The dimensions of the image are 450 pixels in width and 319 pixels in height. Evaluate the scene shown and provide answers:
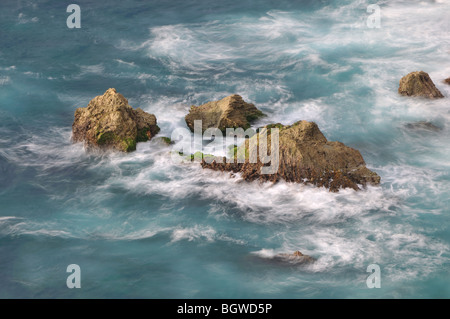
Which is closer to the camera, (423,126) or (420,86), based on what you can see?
(423,126)

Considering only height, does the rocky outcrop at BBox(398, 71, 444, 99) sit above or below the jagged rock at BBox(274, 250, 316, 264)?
above

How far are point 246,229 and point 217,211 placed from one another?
1032mm

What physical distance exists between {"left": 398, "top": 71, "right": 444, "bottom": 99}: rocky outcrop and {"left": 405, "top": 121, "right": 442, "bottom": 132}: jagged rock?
5.29 feet

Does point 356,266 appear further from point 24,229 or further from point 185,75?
point 185,75

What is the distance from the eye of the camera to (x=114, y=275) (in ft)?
46.3

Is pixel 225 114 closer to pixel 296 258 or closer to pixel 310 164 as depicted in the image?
pixel 310 164

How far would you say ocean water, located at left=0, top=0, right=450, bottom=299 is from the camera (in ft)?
46.4

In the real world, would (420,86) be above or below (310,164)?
above

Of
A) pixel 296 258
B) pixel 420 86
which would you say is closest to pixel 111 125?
pixel 296 258

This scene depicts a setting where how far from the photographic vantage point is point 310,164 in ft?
55.1

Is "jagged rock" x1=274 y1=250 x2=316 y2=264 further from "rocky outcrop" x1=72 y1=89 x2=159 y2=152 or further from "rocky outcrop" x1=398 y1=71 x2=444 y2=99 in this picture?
"rocky outcrop" x1=398 y1=71 x2=444 y2=99

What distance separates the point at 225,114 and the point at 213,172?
2.42 metres

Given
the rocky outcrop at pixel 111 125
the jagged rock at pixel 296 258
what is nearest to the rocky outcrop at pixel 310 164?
the jagged rock at pixel 296 258

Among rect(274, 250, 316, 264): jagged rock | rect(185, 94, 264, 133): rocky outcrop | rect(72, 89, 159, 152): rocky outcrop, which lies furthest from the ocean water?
rect(185, 94, 264, 133): rocky outcrop
